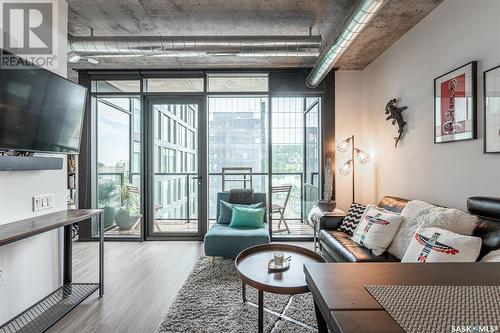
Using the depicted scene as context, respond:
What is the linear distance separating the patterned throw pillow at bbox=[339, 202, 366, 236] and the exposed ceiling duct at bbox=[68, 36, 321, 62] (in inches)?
77.5

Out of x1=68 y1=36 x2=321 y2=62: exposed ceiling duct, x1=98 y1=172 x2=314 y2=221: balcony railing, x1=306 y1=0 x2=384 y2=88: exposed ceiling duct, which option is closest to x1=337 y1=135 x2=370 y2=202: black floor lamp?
x1=98 y1=172 x2=314 y2=221: balcony railing

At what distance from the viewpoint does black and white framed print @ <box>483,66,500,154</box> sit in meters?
1.87

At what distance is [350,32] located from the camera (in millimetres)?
2396

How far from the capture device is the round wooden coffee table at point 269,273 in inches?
68.1

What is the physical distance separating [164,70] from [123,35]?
0.97 metres

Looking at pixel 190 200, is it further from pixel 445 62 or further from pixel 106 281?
pixel 445 62

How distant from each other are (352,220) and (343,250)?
669 mm

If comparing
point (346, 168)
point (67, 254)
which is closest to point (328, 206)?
point (346, 168)

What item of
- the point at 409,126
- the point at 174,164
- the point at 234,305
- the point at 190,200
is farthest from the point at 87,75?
the point at 409,126

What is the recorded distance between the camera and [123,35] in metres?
3.19

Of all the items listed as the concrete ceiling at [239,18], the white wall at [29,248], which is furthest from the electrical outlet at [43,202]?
the concrete ceiling at [239,18]

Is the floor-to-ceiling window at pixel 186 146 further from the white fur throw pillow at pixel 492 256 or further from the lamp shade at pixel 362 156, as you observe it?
the white fur throw pillow at pixel 492 256

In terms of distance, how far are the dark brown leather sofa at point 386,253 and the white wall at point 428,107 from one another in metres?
0.26

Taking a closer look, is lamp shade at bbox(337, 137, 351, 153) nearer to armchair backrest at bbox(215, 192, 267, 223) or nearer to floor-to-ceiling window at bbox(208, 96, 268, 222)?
floor-to-ceiling window at bbox(208, 96, 268, 222)
